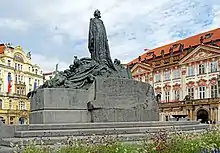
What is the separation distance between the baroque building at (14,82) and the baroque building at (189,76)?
22.7 meters

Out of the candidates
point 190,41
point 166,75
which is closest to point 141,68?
point 166,75

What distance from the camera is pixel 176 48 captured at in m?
58.2

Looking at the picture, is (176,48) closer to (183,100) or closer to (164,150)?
(183,100)

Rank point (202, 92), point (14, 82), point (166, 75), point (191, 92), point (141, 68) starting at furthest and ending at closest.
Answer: point (14, 82) → point (141, 68) → point (166, 75) → point (191, 92) → point (202, 92)

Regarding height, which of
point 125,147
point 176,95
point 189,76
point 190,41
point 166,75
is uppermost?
point 190,41

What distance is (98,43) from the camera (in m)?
13.6

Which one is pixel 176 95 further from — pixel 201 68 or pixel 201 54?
pixel 201 54

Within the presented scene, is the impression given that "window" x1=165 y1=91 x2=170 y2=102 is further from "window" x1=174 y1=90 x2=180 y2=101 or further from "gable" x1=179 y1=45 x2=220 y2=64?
"gable" x1=179 y1=45 x2=220 y2=64

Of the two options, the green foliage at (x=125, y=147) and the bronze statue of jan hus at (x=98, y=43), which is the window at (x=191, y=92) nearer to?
the bronze statue of jan hus at (x=98, y=43)

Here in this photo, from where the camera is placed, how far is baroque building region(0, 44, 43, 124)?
2446 inches

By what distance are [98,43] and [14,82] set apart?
54895mm

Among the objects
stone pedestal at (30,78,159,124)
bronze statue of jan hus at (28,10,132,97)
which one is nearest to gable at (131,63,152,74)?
bronze statue of jan hus at (28,10,132,97)

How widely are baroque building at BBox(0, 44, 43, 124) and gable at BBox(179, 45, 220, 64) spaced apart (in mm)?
27955

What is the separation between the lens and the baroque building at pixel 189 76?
4869 cm
